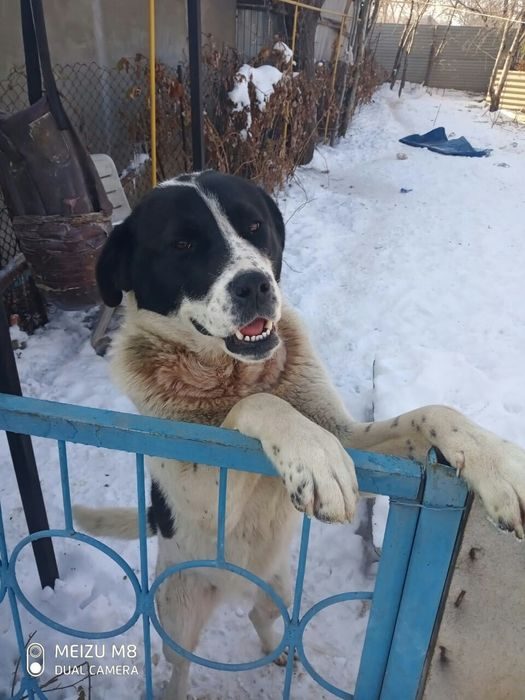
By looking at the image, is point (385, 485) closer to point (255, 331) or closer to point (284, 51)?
point (255, 331)

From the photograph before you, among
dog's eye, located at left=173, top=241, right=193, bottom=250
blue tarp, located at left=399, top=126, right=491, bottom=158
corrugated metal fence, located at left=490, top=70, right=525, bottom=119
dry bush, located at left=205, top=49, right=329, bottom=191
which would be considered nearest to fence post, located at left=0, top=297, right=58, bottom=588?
dog's eye, located at left=173, top=241, right=193, bottom=250

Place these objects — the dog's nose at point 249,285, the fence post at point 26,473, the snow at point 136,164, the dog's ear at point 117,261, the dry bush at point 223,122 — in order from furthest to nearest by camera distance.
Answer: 1. the dry bush at point 223,122
2. the snow at point 136,164
3. the dog's ear at point 117,261
4. the fence post at point 26,473
5. the dog's nose at point 249,285

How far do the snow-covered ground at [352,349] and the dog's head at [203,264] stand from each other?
1323 millimetres

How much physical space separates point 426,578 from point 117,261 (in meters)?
1.48

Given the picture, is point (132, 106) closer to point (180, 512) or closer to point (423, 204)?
point (423, 204)

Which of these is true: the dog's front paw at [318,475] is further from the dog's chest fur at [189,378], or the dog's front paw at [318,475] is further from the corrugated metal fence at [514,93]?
the corrugated metal fence at [514,93]

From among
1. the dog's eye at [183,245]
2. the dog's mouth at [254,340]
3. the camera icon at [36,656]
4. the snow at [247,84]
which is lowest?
the camera icon at [36,656]

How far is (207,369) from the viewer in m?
1.76

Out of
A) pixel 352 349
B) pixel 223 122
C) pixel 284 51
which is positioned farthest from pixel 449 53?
pixel 352 349

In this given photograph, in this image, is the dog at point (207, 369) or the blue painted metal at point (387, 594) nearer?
the blue painted metal at point (387, 594)

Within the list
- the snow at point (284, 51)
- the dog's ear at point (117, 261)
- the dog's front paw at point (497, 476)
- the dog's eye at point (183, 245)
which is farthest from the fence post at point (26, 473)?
the snow at point (284, 51)

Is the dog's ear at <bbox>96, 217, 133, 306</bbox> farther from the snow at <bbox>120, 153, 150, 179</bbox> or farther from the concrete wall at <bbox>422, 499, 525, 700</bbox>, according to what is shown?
the snow at <bbox>120, 153, 150, 179</bbox>

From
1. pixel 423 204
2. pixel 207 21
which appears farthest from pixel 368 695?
pixel 207 21

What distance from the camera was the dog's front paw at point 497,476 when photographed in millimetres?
1027
